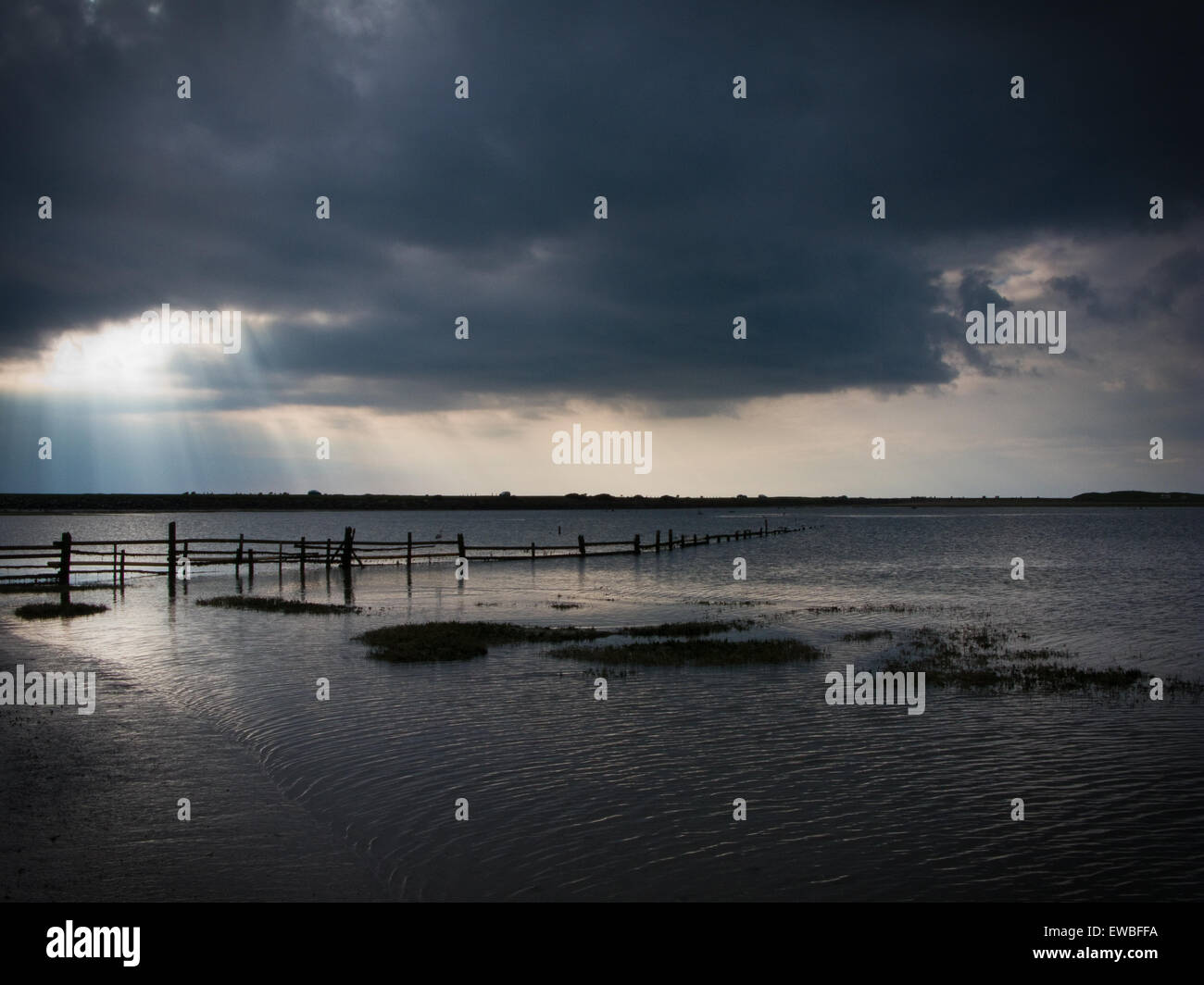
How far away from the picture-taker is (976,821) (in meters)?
10.4

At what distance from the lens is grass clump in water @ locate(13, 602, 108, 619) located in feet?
91.9

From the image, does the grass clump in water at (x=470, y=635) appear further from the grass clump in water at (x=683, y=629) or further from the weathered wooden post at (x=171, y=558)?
the weathered wooden post at (x=171, y=558)

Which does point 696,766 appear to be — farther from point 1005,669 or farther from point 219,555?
point 219,555

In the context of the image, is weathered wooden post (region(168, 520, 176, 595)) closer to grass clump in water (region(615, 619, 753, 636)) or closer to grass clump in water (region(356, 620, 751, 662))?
grass clump in water (region(356, 620, 751, 662))

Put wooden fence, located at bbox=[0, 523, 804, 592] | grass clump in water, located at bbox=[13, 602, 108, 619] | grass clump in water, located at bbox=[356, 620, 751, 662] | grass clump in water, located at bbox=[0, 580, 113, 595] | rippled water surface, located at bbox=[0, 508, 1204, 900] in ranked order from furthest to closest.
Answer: wooden fence, located at bbox=[0, 523, 804, 592], grass clump in water, located at bbox=[0, 580, 113, 595], grass clump in water, located at bbox=[13, 602, 108, 619], grass clump in water, located at bbox=[356, 620, 751, 662], rippled water surface, located at bbox=[0, 508, 1204, 900]

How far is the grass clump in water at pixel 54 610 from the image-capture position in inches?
1102

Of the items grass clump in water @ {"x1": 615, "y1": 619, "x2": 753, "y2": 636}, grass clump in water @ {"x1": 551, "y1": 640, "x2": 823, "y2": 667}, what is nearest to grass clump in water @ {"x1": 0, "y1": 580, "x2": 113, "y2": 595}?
grass clump in water @ {"x1": 615, "y1": 619, "x2": 753, "y2": 636}

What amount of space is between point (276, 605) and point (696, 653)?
1692cm

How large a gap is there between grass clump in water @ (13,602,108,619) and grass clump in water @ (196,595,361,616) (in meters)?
3.66

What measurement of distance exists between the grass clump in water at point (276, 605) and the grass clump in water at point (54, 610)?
3.66 m

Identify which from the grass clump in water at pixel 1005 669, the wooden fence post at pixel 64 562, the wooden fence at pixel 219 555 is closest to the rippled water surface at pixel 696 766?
the grass clump in water at pixel 1005 669

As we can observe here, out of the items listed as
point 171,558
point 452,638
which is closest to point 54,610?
point 171,558

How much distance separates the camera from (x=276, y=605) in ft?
102
